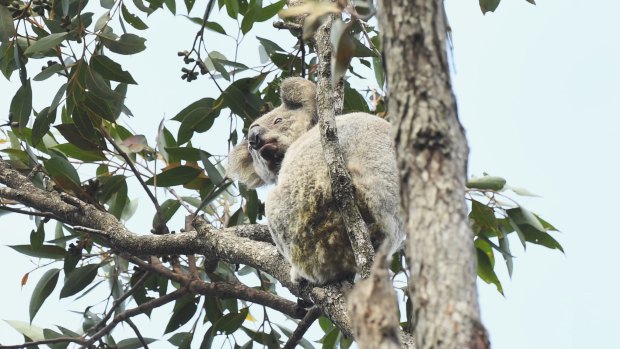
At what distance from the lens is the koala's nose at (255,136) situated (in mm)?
4664

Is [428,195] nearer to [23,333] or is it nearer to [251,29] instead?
[251,29]

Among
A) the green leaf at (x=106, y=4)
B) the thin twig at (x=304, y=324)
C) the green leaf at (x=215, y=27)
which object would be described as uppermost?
the green leaf at (x=106, y=4)

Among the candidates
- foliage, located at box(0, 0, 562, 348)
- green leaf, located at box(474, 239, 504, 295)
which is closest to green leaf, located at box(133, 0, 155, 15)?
foliage, located at box(0, 0, 562, 348)

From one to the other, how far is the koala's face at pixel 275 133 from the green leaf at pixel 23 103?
3.74ft

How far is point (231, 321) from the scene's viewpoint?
447 centimetres

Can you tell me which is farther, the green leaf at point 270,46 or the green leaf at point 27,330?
the green leaf at point 270,46

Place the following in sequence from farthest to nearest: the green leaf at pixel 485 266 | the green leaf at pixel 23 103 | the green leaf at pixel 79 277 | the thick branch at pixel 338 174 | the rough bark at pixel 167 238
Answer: the green leaf at pixel 79 277
the green leaf at pixel 23 103
the green leaf at pixel 485 266
the rough bark at pixel 167 238
the thick branch at pixel 338 174

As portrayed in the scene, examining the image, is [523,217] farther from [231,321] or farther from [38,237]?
[38,237]

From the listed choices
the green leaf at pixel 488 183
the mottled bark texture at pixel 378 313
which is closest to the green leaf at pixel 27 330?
the green leaf at pixel 488 183

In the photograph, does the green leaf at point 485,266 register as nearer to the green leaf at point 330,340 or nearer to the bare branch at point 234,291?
the green leaf at point 330,340

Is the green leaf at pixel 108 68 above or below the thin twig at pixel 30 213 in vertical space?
above

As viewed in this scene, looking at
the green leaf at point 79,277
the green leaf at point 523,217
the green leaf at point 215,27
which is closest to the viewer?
the green leaf at point 523,217

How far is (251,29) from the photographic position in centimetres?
445

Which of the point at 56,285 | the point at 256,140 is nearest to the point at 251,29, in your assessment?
the point at 256,140
